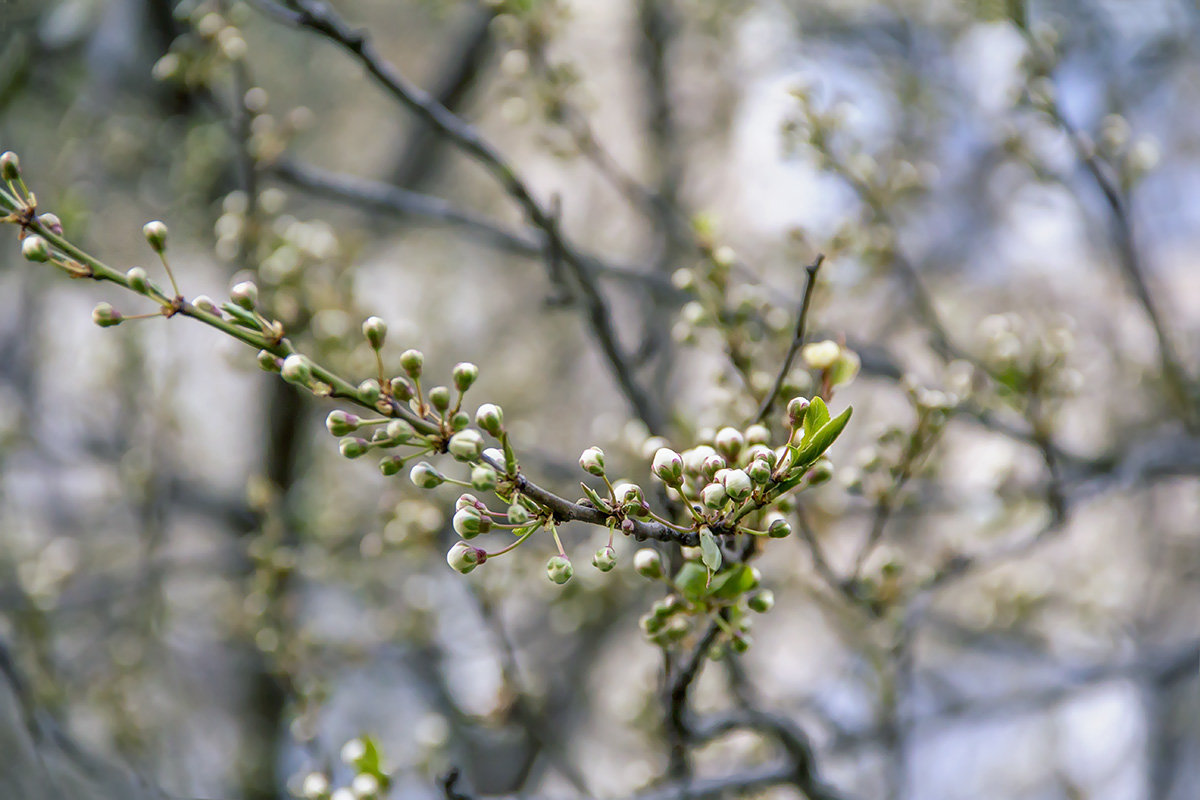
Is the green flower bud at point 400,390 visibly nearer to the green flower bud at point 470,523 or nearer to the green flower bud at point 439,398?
the green flower bud at point 439,398

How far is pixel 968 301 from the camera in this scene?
5.20m

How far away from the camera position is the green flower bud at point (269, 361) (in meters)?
0.98

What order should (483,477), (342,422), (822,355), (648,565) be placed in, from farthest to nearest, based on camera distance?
(822,355)
(648,565)
(342,422)
(483,477)

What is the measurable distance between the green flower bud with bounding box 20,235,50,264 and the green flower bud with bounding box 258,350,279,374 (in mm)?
261

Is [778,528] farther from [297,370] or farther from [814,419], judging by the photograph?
[297,370]

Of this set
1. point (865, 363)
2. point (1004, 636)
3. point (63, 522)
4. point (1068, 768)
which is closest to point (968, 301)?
point (1004, 636)

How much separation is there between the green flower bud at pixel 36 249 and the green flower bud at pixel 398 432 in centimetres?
45

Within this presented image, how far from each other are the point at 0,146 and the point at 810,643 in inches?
214

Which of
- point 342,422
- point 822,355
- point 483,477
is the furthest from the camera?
point 822,355

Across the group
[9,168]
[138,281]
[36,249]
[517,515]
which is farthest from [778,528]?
[9,168]

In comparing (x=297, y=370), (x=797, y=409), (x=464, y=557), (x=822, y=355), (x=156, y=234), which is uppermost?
(x=822, y=355)

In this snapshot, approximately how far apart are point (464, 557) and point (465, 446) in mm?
172

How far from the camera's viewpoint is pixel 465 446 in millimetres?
889

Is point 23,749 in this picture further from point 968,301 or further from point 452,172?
point 968,301
